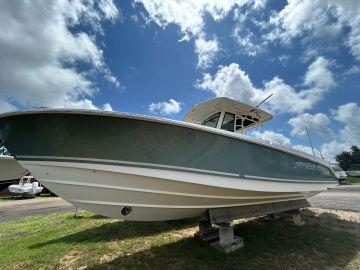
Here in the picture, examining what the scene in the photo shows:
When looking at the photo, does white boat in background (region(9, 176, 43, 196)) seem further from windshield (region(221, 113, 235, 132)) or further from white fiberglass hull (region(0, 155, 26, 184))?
windshield (region(221, 113, 235, 132))

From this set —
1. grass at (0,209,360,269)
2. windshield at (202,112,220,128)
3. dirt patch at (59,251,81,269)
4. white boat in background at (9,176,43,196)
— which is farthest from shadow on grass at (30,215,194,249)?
white boat in background at (9,176,43,196)

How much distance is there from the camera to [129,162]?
3771mm

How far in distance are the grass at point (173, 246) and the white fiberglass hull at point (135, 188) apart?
2.63 ft

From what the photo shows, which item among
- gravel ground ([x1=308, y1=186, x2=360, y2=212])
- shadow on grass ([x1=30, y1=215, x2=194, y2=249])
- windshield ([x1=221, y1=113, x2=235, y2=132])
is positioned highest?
windshield ([x1=221, y1=113, x2=235, y2=132])

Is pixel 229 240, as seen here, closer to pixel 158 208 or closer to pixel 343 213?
pixel 158 208

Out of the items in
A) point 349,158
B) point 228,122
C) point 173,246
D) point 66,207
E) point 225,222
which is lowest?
point 173,246

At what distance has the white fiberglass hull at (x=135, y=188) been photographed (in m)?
3.77

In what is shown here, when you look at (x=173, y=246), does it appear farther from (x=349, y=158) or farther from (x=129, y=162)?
(x=349, y=158)

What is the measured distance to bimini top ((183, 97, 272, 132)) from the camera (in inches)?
226

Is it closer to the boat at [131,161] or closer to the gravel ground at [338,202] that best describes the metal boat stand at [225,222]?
the boat at [131,161]

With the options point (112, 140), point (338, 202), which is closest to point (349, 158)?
point (338, 202)

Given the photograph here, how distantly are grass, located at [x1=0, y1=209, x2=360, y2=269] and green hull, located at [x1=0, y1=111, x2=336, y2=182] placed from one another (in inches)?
60.7

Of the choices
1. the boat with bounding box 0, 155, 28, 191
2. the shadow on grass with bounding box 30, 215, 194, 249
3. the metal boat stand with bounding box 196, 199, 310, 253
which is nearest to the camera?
the metal boat stand with bounding box 196, 199, 310, 253

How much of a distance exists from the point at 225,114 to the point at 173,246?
2906 millimetres
